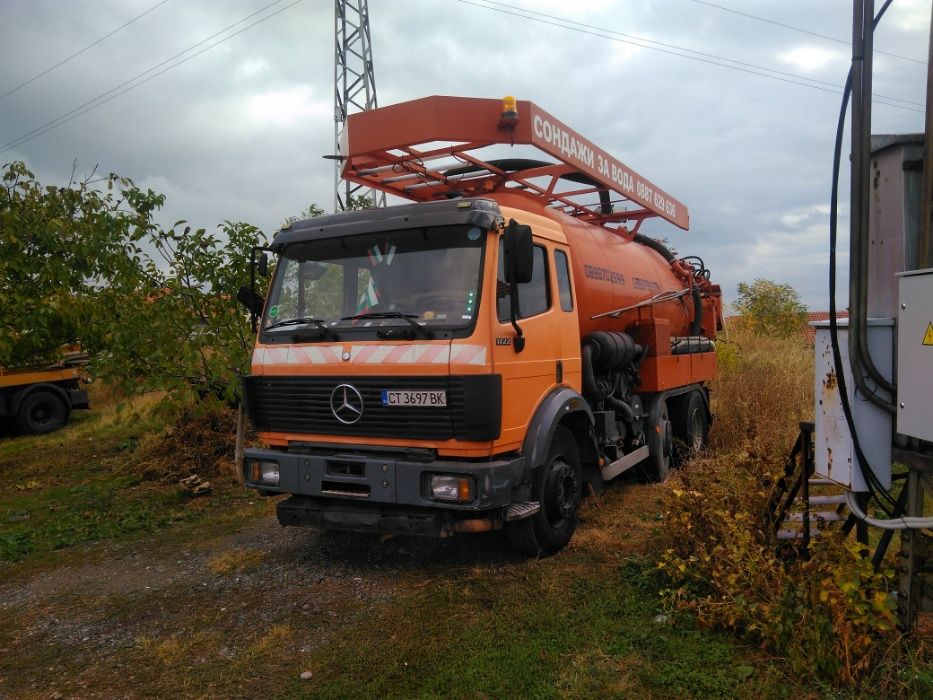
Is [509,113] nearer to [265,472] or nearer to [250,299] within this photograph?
[250,299]

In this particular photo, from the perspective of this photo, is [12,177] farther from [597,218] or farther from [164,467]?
[597,218]

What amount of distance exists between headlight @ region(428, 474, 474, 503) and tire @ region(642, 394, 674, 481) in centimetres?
344

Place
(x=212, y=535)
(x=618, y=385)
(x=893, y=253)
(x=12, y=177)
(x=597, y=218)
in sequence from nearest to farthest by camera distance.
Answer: (x=893, y=253), (x=212, y=535), (x=618, y=385), (x=597, y=218), (x=12, y=177)

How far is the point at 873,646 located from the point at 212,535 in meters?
5.02

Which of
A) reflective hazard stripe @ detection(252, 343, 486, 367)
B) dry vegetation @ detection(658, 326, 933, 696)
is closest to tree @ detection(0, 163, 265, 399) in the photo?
reflective hazard stripe @ detection(252, 343, 486, 367)

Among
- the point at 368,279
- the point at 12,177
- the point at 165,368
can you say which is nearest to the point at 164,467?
the point at 165,368

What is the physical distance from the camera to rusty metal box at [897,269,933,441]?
8.75 feet

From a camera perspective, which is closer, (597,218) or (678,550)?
(678,550)

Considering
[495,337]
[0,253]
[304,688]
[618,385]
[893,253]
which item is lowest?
[304,688]

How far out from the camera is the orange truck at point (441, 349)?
4.22 meters

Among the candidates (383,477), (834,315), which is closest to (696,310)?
(383,477)

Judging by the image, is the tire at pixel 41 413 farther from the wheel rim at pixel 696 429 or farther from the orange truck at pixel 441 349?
the wheel rim at pixel 696 429

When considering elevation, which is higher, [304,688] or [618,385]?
[618,385]

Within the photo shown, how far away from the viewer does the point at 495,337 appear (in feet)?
13.9
